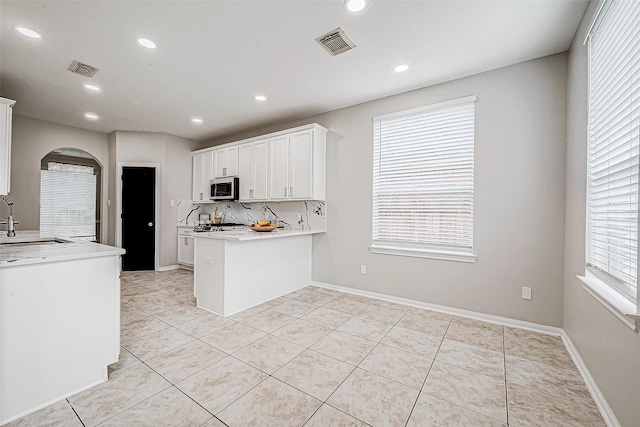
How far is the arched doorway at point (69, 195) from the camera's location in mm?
6035

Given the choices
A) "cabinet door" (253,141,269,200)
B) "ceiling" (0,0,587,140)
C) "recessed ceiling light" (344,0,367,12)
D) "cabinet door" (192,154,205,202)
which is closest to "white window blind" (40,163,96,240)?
"ceiling" (0,0,587,140)

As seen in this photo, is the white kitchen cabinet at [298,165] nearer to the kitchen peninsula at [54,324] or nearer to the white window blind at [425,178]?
the white window blind at [425,178]

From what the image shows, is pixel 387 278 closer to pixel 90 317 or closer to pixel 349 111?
pixel 349 111

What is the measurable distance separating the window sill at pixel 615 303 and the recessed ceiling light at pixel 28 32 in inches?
175

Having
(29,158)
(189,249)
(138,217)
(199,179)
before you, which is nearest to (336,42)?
(199,179)

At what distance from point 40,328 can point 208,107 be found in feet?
10.9

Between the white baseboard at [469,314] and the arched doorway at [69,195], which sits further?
the arched doorway at [69,195]

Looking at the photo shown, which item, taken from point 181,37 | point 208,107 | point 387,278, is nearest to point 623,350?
point 387,278

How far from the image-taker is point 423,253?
10.7 ft

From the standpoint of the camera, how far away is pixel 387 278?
11.7 ft

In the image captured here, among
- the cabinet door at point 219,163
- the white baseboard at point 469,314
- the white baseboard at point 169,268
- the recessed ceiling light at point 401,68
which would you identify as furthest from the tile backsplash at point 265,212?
the recessed ceiling light at point 401,68

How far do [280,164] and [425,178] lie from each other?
6.99ft

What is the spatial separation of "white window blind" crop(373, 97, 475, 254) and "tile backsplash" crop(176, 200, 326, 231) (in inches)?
38.8

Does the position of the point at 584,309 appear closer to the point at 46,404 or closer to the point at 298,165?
the point at 298,165
